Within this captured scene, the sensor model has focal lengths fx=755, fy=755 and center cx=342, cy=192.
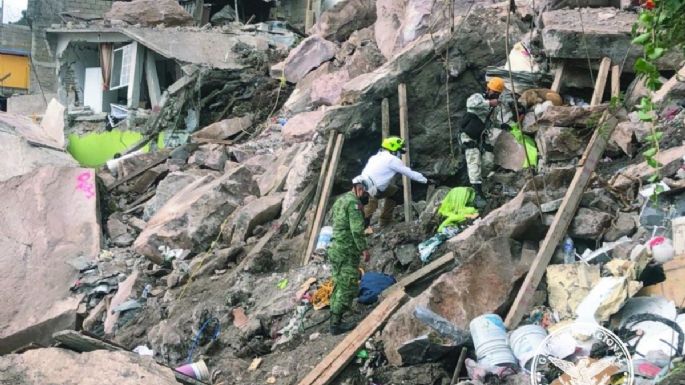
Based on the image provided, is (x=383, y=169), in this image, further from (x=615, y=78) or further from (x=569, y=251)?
(x=615, y=78)

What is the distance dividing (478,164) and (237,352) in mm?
3241

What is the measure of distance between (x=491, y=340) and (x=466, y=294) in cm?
71

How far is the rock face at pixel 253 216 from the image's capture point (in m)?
9.45

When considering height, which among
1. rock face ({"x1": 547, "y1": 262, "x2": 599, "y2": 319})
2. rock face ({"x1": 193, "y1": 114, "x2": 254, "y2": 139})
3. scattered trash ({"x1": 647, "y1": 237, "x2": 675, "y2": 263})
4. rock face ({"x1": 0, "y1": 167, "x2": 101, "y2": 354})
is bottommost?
rock face ({"x1": 0, "y1": 167, "x2": 101, "y2": 354})

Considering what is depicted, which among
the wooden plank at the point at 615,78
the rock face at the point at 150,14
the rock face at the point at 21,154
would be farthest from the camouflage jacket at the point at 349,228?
the rock face at the point at 150,14

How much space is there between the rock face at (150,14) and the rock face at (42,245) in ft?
25.3

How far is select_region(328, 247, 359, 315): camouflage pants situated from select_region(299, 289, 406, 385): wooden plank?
0.85 ft

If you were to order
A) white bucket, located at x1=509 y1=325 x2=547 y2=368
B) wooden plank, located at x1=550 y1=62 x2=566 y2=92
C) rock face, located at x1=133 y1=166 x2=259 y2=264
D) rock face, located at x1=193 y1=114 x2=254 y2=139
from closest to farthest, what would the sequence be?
1. white bucket, located at x1=509 y1=325 x2=547 y2=368
2. wooden plank, located at x1=550 y1=62 x2=566 y2=92
3. rock face, located at x1=133 y1=166 x2=259 y2=264
4. rock face, located at x1=193 y1=114 x2=254 y2=139

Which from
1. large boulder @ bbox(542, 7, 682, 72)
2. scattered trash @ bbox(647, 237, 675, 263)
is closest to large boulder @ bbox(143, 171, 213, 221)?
large boulder @ bbox(542, 7, 682, 72)

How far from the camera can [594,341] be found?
A: 472cm

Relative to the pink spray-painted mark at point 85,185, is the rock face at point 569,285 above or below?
above

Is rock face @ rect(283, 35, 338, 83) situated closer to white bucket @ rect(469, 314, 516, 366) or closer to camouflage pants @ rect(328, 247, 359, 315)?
camouflage pants @ rect(328, 247, 359, 315)

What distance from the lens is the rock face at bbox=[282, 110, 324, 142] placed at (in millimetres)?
12555

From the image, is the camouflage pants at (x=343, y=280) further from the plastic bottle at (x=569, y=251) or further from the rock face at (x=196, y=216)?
the rock face at (x=196, y=216)
